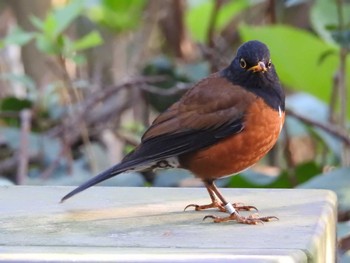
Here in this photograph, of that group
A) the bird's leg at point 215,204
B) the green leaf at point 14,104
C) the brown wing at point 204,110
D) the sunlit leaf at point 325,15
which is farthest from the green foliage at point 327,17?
the green leaf at point 14,104

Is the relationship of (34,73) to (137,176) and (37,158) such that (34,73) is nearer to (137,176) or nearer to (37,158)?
(37,158)

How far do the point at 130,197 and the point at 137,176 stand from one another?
969 mm

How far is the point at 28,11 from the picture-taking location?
596 cm

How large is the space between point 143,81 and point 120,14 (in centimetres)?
131

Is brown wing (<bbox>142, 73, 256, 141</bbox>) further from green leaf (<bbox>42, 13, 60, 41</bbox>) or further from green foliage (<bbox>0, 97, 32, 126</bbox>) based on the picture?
green foliage (<bbox>0, 97, 32, 126</bbox>)

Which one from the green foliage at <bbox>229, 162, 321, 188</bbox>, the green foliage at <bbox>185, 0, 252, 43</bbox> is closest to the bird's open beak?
the green foliage at <bbox>229, 162, 321, 188</bbox>

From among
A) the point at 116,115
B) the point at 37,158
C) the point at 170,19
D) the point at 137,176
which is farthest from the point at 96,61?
the point at 137,176

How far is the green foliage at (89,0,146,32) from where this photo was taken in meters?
5.76

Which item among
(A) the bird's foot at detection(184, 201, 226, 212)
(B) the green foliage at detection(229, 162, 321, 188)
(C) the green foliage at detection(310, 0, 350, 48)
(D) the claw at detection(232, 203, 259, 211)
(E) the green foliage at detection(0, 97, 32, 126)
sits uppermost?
(C) the green foliage at detection(310, 0, 350, 48)

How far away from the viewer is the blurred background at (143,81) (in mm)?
4211

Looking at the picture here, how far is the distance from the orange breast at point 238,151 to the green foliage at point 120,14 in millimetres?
2714

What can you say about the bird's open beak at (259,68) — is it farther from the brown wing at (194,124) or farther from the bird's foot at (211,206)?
the bird's foot at (211,206)

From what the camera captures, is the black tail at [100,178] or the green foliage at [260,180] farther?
the green foliage at [260,180]

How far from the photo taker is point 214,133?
3127 millimetres
